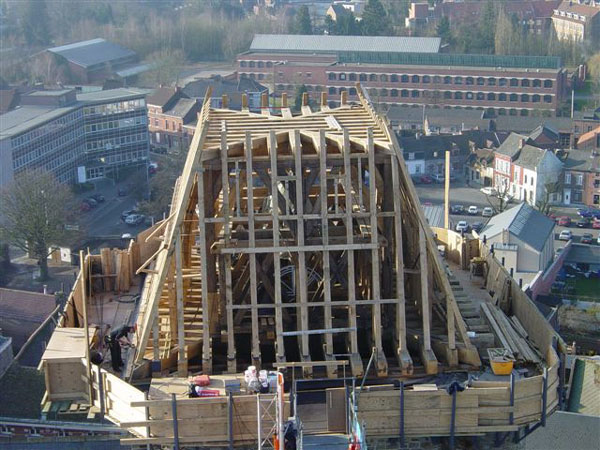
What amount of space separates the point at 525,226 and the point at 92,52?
72957mm

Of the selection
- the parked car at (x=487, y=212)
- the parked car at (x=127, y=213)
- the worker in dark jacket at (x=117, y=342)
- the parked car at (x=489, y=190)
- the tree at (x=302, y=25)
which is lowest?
the parked car at (x=487, y=212)

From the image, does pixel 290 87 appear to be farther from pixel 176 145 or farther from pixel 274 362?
pixel 274 362

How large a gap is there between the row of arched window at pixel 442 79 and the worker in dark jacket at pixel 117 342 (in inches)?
3275

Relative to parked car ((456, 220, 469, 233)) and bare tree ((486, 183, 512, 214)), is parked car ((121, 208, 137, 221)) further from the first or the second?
bare tree ((486, 183, 512, 214))

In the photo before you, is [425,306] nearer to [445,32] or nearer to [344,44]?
[344,44]

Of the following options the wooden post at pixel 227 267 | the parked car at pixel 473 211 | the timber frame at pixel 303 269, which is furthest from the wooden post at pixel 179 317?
the parked car at pixel 473 211

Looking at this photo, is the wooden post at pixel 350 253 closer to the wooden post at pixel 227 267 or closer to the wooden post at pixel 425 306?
the wooden post at pixel 425 306

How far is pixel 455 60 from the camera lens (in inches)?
4085

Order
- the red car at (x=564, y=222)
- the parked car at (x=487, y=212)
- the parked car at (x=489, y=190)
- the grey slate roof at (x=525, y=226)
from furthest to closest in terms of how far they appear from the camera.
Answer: the parked car at (x=489, y=190) < the parked car at (x=487, y=212) < the red car at (x=564, y=222) < the grey slate roof at (x=525, y=226)

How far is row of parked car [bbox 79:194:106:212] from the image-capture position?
75.9 meters

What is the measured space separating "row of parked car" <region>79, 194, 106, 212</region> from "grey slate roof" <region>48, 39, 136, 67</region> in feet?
132

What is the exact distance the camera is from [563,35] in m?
127

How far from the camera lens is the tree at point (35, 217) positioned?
62281 mm

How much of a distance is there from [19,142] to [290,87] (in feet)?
126
